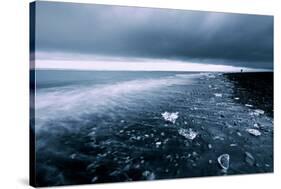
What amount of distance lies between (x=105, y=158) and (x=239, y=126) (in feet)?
7.15

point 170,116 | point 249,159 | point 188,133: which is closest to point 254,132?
point 249,159

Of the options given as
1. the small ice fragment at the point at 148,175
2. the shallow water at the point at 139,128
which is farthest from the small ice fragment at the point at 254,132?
the small ice fragment at the point at 148,175

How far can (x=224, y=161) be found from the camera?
6543 mm

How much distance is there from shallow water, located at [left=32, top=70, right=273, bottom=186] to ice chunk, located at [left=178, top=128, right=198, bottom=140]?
0.02m

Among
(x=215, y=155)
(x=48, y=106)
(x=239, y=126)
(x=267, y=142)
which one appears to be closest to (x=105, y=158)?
(x=48, y=106)

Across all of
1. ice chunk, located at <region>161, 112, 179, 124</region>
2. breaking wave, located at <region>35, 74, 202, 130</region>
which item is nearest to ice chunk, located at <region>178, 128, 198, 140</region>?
ice chunk, located at <region>161, 112, 179, 124</region>

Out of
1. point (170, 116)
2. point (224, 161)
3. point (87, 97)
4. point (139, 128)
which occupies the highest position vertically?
point (87, 97)

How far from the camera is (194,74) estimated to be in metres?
6.76

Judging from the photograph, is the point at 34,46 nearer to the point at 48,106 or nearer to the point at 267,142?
the point at 48,106

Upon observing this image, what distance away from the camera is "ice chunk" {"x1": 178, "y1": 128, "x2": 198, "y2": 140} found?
251 inches

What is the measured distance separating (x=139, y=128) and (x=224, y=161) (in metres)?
1.38

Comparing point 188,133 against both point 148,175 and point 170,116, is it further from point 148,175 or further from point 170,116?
point 148,175

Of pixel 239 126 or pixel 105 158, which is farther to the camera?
pixel 239 126

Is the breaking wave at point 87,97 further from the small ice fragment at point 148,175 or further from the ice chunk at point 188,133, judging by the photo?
the small ice fragment at point 148,175
